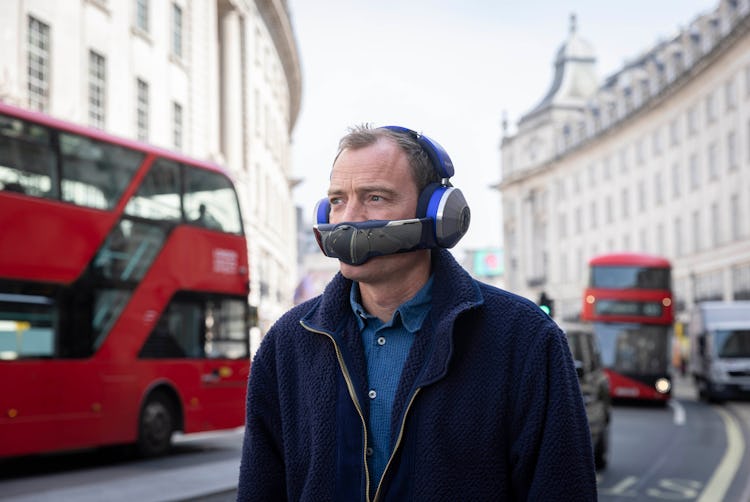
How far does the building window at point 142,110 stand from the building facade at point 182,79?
3 centimetres

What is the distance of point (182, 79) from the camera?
99.6ft

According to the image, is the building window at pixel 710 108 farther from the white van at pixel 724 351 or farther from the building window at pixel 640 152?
the white van at pixel 724 351

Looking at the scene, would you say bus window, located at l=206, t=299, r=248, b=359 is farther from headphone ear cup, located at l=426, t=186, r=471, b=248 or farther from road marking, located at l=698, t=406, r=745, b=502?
headphone ear cup, located at l=426, t=186, r=471, b=248

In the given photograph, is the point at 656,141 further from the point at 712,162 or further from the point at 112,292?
the point at 112,292

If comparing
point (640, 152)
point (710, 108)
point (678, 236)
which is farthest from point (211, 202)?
point (640, 152)

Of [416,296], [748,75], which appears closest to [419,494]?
[416,296]

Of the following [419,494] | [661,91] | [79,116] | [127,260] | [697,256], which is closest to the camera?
[419,494]

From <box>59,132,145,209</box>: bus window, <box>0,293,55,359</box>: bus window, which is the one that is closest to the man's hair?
<box>0,293,55,359</box>: bus window

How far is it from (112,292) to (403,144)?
11.0 metres

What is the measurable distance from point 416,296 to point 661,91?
204ft

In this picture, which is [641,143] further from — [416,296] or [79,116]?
[416,296]

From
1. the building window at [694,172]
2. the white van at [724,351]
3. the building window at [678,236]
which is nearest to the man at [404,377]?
the white van at [724,351]

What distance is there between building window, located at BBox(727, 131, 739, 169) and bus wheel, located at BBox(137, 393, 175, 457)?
134ft

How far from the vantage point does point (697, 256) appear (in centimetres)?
5581
